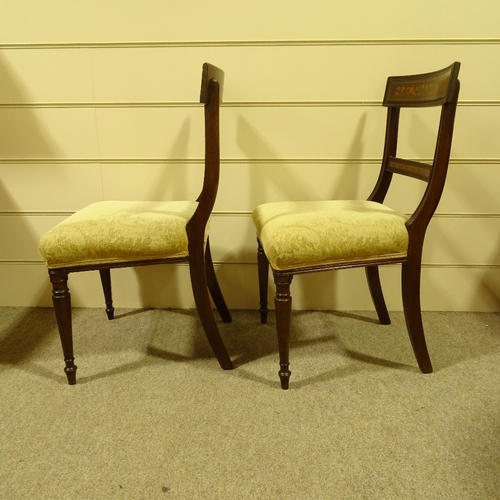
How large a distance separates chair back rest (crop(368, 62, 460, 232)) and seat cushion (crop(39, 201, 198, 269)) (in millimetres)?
635

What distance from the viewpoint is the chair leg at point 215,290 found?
1.54 metres

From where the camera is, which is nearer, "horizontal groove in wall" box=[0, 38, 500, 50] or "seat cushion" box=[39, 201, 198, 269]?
"seat cushion" box=[39, 201, 198, 269]

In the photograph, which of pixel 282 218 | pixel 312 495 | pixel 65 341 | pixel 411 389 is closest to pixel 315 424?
pixel 312 495

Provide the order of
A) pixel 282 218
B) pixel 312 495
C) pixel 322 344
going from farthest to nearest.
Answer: pixel 322 344 < pixel 282 218 < pixel 312 495

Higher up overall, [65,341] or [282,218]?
[282,218]

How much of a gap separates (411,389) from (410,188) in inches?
28.4

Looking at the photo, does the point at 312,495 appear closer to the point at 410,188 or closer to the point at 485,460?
the point at 485,460

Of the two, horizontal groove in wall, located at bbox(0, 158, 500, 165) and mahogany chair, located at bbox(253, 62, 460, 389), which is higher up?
horizontal groove in wall, located at bbox(0, 158, 500, 165)

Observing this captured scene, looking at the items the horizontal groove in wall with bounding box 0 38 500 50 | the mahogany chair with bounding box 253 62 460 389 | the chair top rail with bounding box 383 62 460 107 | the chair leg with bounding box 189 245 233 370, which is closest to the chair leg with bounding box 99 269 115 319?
the chair leg with bounding box 189 245 233 370

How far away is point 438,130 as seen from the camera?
1.15 metres

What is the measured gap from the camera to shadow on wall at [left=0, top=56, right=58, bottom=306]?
1.53 meters

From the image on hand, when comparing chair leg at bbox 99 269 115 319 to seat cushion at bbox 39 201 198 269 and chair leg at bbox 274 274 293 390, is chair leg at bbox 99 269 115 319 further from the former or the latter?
chair leg at bbox 274 274 293 390

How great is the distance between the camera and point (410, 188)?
157 cm

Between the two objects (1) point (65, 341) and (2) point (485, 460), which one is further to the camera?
(1) point (65, 341)
